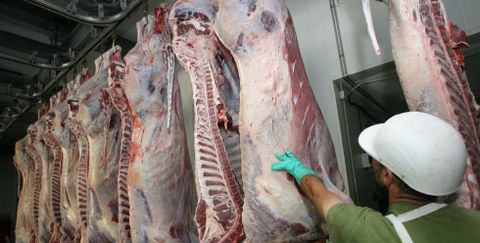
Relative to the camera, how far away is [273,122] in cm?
159

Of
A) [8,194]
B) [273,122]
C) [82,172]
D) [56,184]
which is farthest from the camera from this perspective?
[8,194]

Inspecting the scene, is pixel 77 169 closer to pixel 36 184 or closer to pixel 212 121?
pixel 36 184

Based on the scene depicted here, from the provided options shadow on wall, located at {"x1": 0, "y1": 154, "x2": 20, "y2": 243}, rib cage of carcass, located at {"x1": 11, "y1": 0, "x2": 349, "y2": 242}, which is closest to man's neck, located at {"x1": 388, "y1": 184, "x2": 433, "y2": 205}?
rib cage of carcass, located at {"x1": 11, "y1": 0, "x2": 349, "y2": 242}

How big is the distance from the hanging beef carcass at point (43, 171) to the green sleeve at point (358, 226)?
9.85 ft

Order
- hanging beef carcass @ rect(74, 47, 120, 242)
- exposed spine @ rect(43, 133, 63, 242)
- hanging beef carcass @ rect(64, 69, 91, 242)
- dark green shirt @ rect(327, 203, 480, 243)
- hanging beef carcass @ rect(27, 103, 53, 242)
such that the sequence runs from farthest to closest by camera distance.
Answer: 1. hanging beef carcass @ rect(27, 103, 53, 242)
2. exposed spine @ rect(43, 133, 63, 242)
3. hanging beef carcass @ rect(64, 69, 91, 242)
4. hanging beef carcass @ rect(74, 47, 120, 242)
5. dark green shirt @ rect(327, 203, 480, 243)

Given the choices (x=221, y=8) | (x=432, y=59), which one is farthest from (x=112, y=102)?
(x=432, y=59)

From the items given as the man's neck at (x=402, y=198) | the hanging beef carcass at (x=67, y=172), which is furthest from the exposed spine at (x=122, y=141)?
the man's neck at (x=402, y=198)

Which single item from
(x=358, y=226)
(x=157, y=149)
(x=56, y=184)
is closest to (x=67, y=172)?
(x=56, y=184)

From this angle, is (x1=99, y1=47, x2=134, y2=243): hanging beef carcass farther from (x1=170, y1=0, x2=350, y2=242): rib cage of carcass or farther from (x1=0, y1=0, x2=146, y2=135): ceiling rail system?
(x1=170, y1=0, x2=350, y2=242): rib cage of carcass

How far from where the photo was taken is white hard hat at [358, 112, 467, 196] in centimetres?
118

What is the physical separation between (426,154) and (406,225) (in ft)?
0.72

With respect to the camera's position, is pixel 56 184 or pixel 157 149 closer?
pixel 157 149

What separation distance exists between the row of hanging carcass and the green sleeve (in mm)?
208

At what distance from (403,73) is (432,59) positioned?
116mm
